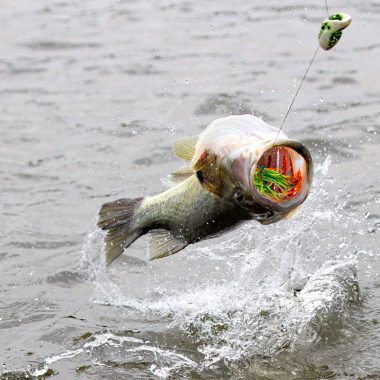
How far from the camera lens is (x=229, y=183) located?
385cm

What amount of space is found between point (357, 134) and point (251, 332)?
10.9 ft

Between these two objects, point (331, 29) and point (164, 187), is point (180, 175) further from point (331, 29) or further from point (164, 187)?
point (164, 187)

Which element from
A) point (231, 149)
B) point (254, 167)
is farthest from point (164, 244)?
point (254, 167)

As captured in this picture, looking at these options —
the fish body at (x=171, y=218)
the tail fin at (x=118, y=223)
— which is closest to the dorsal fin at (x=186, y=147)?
the fish body at (x=171, y=218)

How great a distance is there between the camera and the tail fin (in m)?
4.79

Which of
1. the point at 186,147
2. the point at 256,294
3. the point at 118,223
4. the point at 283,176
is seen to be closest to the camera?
the point at 283,176

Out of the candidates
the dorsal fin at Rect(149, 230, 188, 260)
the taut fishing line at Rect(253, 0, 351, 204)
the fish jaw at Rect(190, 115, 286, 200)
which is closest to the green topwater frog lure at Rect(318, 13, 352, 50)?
the taut fishing line at Rect(253, 0, 351, 204)

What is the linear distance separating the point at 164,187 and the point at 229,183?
11.8ft

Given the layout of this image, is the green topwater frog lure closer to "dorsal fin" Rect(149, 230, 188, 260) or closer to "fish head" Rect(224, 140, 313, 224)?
"fish head" Rect(224, 140, 313, 224)

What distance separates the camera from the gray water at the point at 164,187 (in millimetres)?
5242

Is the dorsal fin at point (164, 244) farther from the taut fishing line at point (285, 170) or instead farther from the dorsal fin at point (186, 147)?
the taut fishing line at point (285, 170)

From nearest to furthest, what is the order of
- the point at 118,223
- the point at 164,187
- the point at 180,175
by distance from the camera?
the point at 180,175 → the point at 118,223 → the point at 164,187

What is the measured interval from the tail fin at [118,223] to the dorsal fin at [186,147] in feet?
2.19

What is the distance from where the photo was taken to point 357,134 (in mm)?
8180
